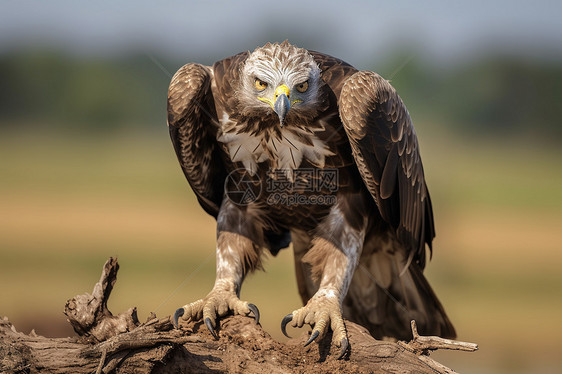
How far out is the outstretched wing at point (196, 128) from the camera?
16.2 feet

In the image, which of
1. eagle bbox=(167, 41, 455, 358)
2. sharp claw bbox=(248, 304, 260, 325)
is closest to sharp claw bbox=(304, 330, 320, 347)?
eagle bbox=(167, 41, 455, 358)

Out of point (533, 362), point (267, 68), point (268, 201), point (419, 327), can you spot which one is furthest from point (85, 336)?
point (533, 362)

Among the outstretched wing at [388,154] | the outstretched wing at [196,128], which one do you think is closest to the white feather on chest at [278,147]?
the outstretched wing at [196,128]

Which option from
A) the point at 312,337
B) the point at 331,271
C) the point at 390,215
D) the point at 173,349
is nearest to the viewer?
the point at 173,349

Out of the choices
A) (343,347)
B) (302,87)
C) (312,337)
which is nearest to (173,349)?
(312,337)

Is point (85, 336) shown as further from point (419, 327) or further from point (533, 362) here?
point (533, 362)

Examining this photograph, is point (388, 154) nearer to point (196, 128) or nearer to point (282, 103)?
point (282, 103)

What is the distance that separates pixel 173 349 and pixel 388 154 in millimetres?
2333

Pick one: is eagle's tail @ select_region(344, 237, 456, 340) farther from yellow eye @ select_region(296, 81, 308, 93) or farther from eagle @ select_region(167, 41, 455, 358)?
yellow eye @ select_region(296, 81, 308, 93)

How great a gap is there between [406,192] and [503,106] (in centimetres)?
3184

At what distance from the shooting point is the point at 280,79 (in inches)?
184

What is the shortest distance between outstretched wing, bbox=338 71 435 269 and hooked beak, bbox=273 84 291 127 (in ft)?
1.50

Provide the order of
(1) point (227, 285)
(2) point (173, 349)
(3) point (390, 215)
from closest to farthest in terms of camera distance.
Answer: (2) point (173, 349)
(1) point (227, 285)
(3) point (390, 215)

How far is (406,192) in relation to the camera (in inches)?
207
